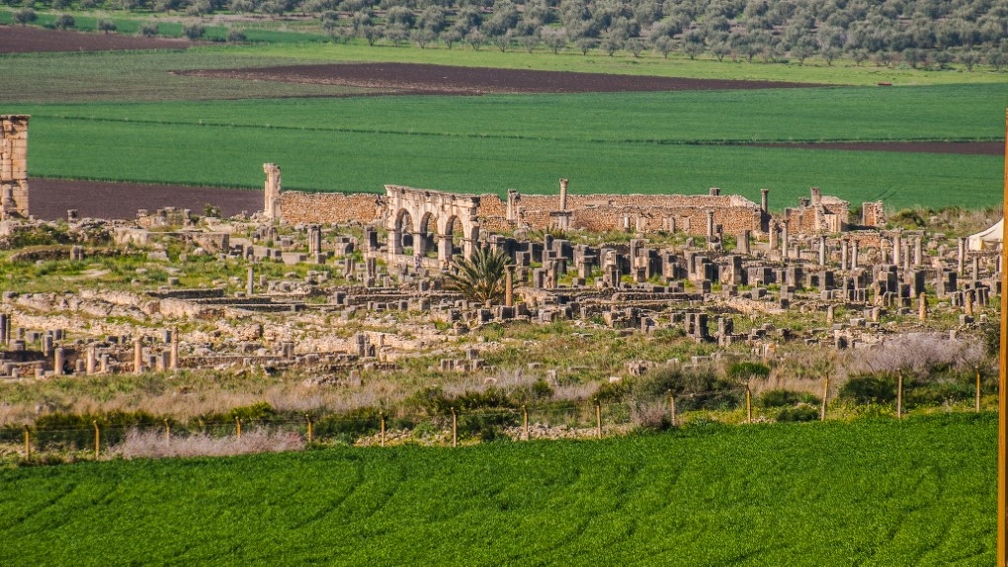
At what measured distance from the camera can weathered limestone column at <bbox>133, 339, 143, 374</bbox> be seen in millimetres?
43719

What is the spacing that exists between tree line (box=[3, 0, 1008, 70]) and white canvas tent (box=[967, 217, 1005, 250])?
9359 centimetres

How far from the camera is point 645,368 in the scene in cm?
4128

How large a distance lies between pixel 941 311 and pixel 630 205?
2121cm

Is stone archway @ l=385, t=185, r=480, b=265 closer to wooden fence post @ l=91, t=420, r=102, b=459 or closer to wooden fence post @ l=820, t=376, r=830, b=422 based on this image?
wooden fence post @ l=820, t=376, r=830, b=422

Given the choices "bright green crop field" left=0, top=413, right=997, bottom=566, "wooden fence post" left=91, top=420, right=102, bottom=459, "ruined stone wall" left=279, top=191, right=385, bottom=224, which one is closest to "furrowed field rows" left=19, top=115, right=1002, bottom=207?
"ruined stone wall" left=279, top=191, right=385, bottom=224

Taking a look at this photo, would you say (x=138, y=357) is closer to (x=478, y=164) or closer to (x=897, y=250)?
(x=897, y=250)

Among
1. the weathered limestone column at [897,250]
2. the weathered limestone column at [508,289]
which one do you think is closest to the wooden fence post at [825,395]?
the weathered limestone column at [508,289]

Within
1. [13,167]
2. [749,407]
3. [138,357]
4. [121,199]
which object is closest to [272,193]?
[13,167]

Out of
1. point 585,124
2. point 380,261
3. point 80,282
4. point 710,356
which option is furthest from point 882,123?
point 710,356

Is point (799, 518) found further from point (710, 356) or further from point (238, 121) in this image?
point (238, 121)

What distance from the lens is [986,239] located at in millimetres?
63750

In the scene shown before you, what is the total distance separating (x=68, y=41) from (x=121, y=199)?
227ft

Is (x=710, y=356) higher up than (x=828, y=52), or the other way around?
(x=828, y=52)

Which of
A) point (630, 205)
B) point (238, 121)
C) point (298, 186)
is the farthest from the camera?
point (238, 121)
